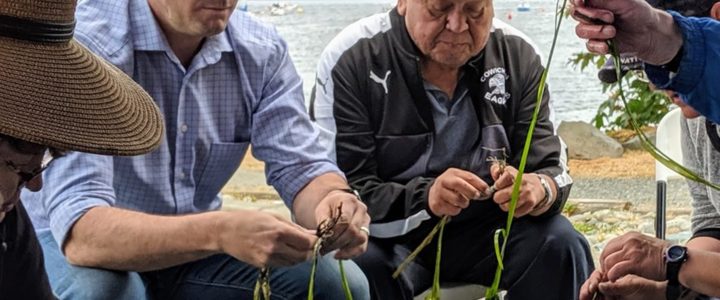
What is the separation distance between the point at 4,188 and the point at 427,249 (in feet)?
4.63

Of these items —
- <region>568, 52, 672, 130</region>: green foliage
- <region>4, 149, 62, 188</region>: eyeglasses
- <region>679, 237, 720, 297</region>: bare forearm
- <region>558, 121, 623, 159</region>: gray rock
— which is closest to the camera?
<region>4, 149, 62, 188</region>: eyeglasses

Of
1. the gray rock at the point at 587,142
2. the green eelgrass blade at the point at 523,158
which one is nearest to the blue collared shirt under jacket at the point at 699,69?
the green eelgrass blade at the point at 523,158

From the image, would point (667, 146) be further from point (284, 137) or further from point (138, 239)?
point (138, 239)

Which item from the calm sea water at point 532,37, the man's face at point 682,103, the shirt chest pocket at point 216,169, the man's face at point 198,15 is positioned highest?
the man's face at point 198,15

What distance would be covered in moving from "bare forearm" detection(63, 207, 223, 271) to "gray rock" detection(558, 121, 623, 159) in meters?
4.42

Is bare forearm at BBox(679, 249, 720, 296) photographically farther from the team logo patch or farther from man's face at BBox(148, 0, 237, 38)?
man's face at BBox(148, 0, 237, 38)

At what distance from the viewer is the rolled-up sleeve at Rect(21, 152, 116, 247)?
2.41 metres

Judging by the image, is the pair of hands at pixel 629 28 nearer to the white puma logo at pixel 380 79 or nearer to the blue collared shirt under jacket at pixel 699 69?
the blue collared shirt under jacket at pixel 699 69

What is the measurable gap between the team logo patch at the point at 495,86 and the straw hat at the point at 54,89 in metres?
1.38

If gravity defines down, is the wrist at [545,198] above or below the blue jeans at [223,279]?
below

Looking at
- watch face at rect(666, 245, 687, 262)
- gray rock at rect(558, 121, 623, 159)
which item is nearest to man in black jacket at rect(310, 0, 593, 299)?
watch face at rect(666, 245, 687, 262)

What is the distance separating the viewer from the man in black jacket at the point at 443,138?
9.61 ft

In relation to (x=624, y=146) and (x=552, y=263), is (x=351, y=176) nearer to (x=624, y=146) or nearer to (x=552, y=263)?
(x=552, y=263)

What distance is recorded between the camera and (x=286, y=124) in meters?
2.79
